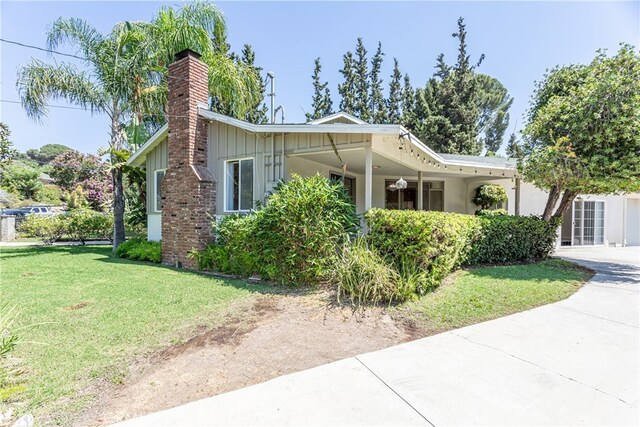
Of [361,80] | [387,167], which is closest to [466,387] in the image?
[387,167]

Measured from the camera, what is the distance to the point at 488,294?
5609mm

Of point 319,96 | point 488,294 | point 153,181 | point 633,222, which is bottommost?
point 488,294

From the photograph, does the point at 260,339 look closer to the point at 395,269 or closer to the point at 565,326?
the point at 395,269

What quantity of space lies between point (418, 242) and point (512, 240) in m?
4.77

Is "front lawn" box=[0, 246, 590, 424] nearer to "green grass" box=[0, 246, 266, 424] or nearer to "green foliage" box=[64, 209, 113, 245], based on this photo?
"green grass" box=[0, 246, 266, 424]

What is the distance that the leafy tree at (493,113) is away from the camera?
95.0ft

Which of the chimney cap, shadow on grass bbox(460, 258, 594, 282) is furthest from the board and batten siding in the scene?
shadow on grass bbox(460, 258, 594, 282)

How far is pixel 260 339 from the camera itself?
3988mm

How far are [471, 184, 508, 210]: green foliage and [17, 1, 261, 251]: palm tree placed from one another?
1274cm

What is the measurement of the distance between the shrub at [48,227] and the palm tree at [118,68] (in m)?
4.74

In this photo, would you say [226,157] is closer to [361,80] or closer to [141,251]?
[141,251]

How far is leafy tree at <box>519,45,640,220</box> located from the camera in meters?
7.13

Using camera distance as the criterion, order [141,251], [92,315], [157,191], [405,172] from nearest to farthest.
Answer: [92,315] → [141,251] → [157,191] → [405,172]

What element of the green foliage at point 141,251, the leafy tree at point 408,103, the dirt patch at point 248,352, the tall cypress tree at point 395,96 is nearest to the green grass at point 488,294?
the dirt patch at point 248,352
